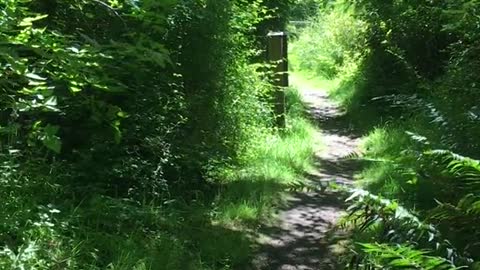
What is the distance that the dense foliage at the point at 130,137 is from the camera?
3801 mm

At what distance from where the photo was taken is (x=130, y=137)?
562 centimetres

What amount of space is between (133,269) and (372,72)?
8717 mm

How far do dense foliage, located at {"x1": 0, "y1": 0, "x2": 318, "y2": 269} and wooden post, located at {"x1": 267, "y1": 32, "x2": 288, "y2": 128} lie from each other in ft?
4.04

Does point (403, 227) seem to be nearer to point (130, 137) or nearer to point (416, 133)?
point (130, 137)

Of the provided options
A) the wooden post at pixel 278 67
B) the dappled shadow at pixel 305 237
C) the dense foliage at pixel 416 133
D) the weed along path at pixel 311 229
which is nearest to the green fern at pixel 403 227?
the dense foliage at pixel 416 133

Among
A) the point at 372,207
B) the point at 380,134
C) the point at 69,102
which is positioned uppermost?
the point at 69,102

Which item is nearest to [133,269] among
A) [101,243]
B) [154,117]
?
[101,243]

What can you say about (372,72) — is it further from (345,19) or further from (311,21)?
(311,21)

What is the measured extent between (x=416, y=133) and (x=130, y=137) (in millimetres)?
3563

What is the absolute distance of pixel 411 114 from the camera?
28.7ft

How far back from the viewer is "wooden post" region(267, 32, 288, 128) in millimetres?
9203

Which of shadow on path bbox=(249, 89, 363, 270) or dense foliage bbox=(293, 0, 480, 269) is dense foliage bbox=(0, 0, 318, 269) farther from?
dense foliage bbox=(293, 0, 480, 269)

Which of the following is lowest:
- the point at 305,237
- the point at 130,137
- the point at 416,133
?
the point at 305,237

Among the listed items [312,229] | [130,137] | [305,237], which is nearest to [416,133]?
[312,229]
